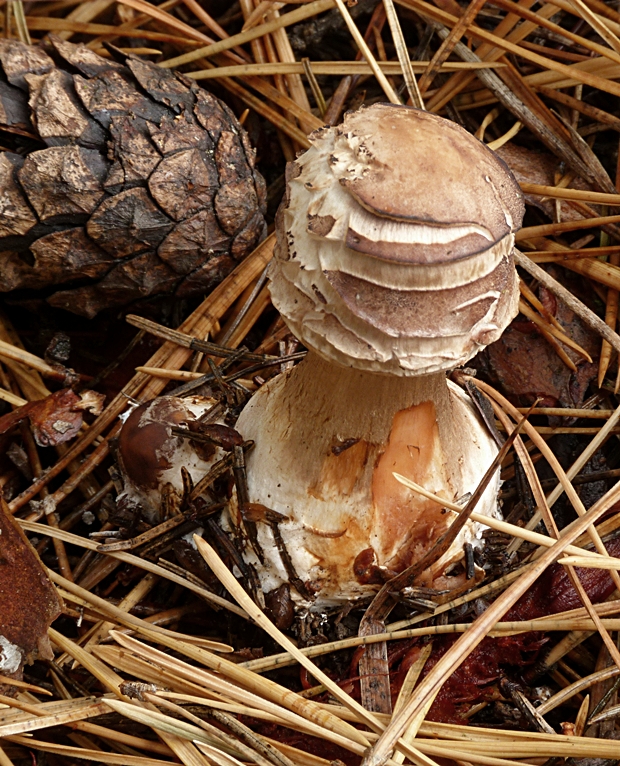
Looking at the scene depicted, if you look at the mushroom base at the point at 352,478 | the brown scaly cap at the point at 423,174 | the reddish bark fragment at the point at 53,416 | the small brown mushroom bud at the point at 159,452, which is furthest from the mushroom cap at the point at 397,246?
the reddish bark fragment at the point at 53,416

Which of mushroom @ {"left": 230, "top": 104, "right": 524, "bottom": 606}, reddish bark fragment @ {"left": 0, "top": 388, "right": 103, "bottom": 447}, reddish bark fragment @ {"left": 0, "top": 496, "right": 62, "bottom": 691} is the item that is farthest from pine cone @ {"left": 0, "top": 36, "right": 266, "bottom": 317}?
reddish bark fragment @ {"left": 0, "top": 496, "right": 62, "bottom": 691}

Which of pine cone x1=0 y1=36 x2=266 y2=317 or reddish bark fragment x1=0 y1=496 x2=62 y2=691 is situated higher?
pine cone x1=0 y1=36 x2=266 y2=317

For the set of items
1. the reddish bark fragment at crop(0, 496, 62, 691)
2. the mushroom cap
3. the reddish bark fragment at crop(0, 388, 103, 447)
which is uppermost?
the mushroom cap

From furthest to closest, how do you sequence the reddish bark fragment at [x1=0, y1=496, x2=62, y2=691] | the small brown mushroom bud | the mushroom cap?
the small brown mushroom bud
the reddish bark fragment at [x1=0, y1=496, x2=62, y2=691]
the mushroom cap

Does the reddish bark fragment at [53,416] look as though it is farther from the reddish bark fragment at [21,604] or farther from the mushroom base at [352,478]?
the mushroom base at [352,478]

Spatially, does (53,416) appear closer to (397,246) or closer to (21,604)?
(21,604)

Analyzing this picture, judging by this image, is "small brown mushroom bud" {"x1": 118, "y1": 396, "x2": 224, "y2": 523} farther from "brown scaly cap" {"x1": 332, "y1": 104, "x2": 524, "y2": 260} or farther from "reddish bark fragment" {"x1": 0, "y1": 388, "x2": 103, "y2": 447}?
"brown scaly cap" {"x1": 332, "y1": 104, "x2": 524, "y2": 260}

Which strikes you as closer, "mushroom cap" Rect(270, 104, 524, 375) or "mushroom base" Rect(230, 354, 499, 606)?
"mushroom cap" Rect(270, 104, 524, 375)

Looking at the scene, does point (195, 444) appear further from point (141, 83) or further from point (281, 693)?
point (141, 83)
